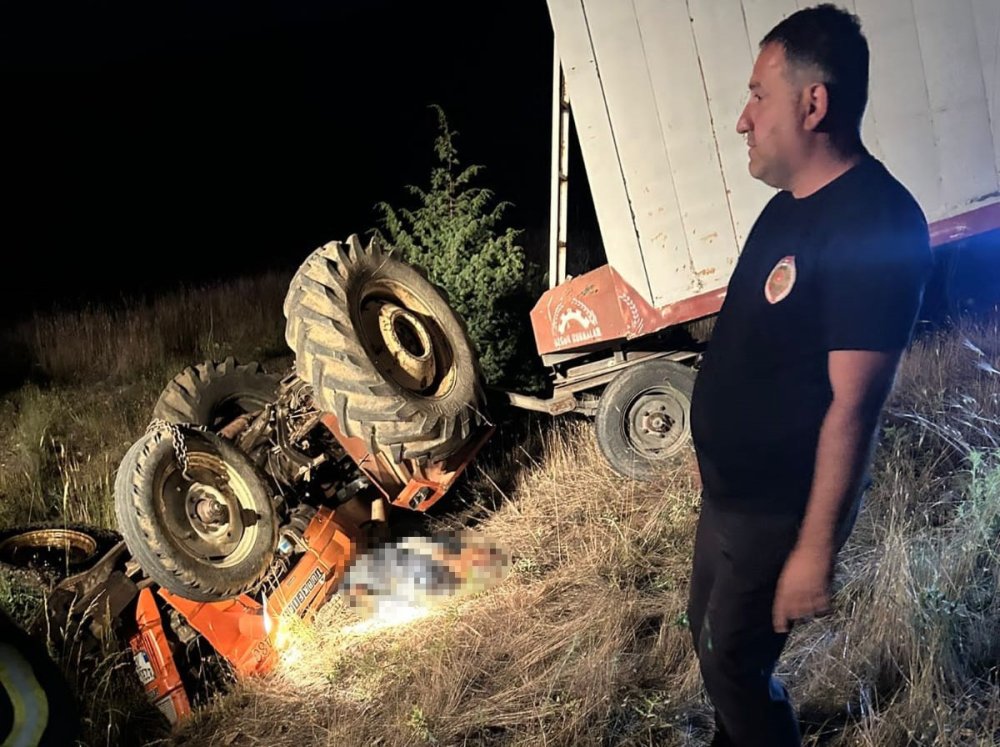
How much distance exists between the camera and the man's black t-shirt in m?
1.57

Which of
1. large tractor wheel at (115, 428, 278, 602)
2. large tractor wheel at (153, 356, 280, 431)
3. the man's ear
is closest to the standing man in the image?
the man's ear

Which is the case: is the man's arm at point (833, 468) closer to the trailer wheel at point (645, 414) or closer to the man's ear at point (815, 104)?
the man's ear at point (815, 104)

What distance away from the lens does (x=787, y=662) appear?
9.69 feet

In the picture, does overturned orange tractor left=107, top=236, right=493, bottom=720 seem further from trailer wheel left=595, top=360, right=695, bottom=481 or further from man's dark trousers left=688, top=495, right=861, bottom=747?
man's dark trousers left=688, top=495, right=861, bottom=747

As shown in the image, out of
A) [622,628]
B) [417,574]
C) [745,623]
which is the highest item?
[745,623]

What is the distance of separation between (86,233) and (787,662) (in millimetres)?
12207

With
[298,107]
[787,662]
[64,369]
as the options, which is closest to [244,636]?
[787,662]

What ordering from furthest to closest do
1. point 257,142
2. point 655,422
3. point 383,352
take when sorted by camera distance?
point 257,142 → point 655,422 → point 383,352

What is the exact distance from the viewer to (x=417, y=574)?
370cm

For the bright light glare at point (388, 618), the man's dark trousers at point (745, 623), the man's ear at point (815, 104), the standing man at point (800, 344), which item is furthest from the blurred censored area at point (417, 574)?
the man's ear at point (815, 104)

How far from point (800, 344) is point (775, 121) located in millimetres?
450

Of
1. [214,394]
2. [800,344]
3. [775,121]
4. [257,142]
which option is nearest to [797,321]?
[800,344]

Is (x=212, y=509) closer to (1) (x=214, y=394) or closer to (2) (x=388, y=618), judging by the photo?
(2) (x=388, y=618)

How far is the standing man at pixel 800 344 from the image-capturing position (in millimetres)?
1588
